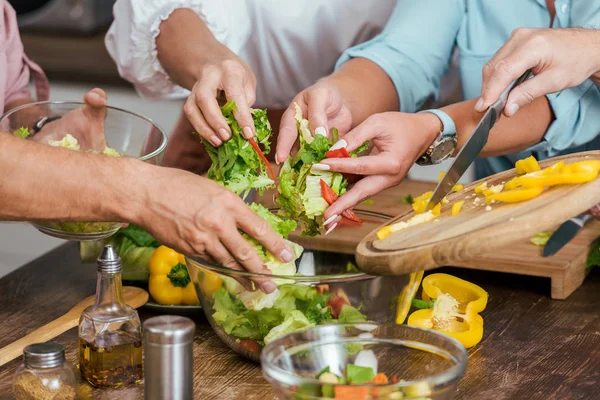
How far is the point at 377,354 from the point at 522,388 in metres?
0.30

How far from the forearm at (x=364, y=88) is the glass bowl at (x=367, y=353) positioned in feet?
3.14

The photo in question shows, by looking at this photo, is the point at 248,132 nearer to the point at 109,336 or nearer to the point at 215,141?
the point at 215,141

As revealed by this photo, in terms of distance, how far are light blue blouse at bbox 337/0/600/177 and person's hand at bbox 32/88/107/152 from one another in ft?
2.52

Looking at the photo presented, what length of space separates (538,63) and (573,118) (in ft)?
1.36

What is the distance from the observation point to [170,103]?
20.7ft

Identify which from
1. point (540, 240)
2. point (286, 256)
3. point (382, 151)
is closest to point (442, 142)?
point (382, 151)

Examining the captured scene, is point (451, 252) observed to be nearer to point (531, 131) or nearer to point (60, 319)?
point (60, 319)

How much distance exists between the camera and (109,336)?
4.79 ft

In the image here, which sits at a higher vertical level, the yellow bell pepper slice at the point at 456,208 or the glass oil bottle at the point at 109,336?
the yellow bell pepper slice at the point at 456,208

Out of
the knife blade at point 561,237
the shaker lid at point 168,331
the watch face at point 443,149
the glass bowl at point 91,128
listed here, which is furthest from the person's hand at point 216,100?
the knife blade at point 561,237

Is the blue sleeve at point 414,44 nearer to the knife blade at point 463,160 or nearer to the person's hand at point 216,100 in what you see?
the person's hand at point 216,100

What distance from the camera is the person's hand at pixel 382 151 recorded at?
5.58 ft

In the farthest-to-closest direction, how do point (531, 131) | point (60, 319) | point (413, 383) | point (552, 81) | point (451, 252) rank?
1. point (531, 131)
2. point (552, 81)
3. point (60, 319)
4. point (451, 252)
5. point (413, 383)

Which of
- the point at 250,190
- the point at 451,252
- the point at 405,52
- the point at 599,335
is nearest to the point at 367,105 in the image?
the point at 405,52
